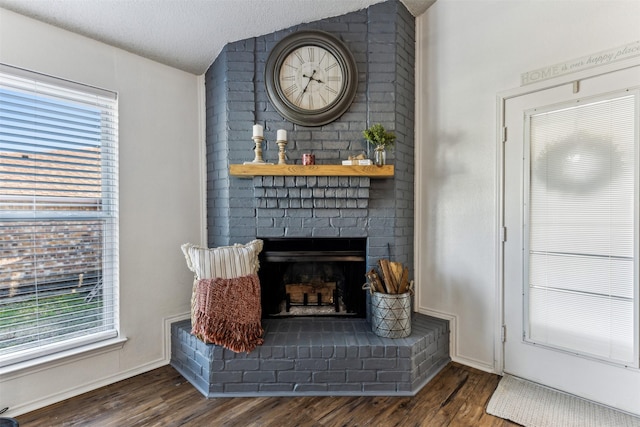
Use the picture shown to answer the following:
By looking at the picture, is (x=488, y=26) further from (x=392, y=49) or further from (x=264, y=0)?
(x=264, y=0)

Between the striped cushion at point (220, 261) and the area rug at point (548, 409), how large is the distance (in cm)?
168

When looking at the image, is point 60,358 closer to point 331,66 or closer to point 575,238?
point 331,66

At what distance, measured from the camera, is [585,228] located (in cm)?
174

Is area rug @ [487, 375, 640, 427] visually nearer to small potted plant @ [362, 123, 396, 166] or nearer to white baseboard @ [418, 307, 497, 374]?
white baseboard @ [418, 307, 497, 374]

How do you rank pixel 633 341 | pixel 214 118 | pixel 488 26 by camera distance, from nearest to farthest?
pixel 633 341 < pixel 488 26 < pixel 214 118

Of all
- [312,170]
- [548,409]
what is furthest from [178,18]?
[548,409]

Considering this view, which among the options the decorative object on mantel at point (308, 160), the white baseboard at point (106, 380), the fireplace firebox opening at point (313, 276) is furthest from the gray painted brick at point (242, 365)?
the decorative object on mantel at point (308, 160)

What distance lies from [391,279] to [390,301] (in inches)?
5.9

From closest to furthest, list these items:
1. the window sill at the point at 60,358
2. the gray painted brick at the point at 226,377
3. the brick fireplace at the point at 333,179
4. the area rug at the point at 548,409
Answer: the area rug at the point at 548,409 → the window sill at the point at 60,358 → the gray painted brick at the point at 226,377 → the brick fireplace at the point at 333,179

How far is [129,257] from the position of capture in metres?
2.16

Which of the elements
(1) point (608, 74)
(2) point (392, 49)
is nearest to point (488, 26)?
(2) point (392, 49)

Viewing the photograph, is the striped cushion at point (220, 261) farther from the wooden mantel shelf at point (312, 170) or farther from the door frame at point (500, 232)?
the door frame at point (500, 232)

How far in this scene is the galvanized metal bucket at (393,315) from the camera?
1.96m

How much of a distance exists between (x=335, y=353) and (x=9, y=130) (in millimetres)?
2336
